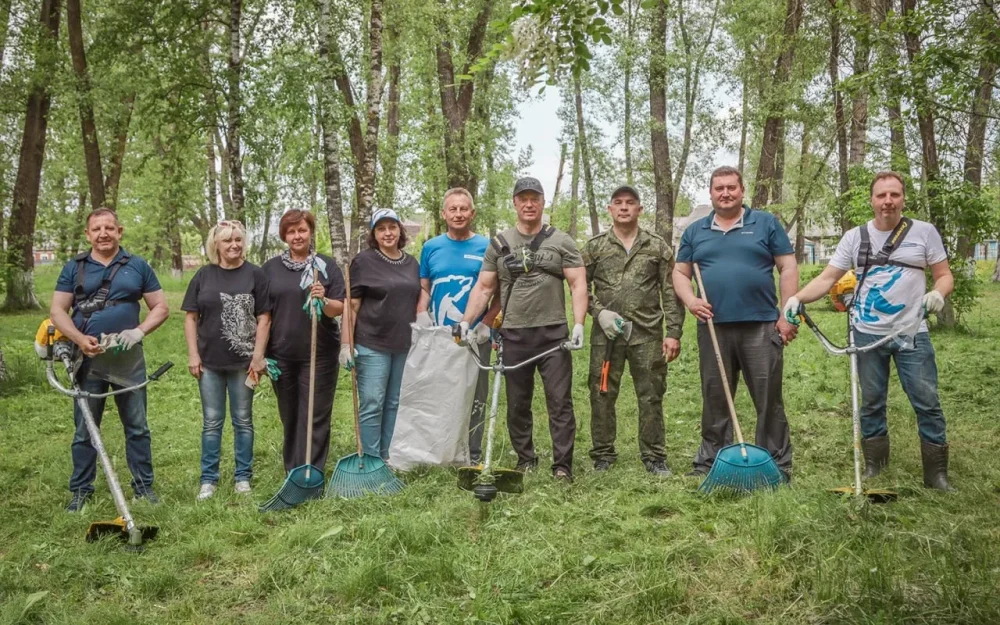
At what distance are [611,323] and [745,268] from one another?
2.86 ft

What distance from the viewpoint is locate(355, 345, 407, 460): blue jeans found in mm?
5410

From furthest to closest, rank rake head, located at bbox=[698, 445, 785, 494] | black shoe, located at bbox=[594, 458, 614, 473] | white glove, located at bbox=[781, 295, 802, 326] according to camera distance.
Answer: black shoe, located at bbox=[594, 458, 614, 473] < white glove, located at bbox=[781, 295, 802, 326] < rake head, located at bbox=[698, 445, 785, 494]

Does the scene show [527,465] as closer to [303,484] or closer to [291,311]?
[303,484]

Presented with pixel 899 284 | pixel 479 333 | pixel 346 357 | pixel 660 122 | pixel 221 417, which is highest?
pixel 660 122

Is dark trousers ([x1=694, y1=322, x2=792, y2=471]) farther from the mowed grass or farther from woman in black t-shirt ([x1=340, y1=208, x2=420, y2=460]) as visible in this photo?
woman in black t-shirt ([x1=340, y1=208, x2=420, y2=460])

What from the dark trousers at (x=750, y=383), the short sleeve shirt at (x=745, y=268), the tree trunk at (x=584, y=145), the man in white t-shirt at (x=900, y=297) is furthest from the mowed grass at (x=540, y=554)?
the tree trunk at (x=584, y=145)

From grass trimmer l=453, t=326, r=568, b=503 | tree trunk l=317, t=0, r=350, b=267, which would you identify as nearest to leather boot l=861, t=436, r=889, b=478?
grass trimmer l=453, t=326, r=568, b=503

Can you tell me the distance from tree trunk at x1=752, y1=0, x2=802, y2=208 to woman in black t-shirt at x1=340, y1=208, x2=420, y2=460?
32.2 feet

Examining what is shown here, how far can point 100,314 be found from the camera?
4898 millimetres

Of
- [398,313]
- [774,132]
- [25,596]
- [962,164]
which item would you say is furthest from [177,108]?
[962,164]

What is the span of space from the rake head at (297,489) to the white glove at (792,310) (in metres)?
2.93

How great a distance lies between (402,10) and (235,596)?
12072 millimetres

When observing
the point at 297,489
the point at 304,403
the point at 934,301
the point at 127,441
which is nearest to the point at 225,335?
the point at 304,403

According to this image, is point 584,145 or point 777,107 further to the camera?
point 584,145
